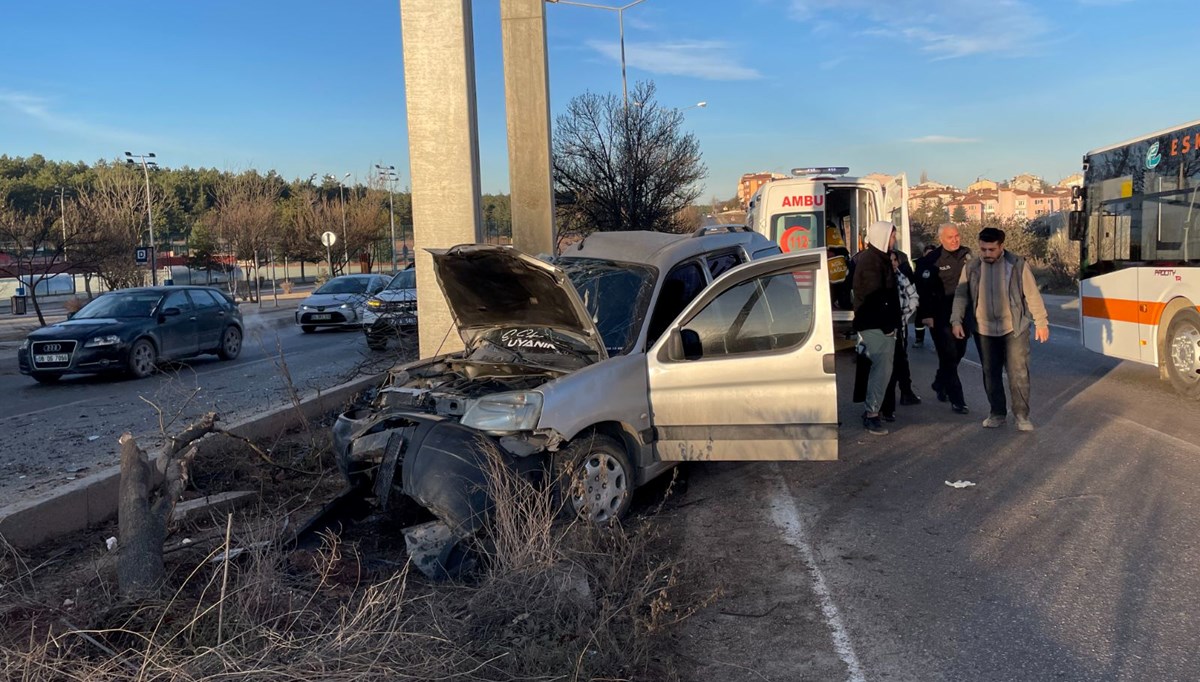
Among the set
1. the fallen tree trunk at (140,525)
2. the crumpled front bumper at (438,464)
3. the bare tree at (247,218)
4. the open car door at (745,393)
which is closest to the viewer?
the fallen tree trunk at (140,525)

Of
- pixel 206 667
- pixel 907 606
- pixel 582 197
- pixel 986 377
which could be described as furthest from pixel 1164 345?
pixel 582 197

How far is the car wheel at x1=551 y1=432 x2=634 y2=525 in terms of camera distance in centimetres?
488

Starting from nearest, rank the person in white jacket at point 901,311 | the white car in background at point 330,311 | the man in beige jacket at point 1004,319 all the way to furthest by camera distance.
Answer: the man in beige jacket at point 1004,319 < the person in white jacket at point 901,311 < the white car in background at point 330,311

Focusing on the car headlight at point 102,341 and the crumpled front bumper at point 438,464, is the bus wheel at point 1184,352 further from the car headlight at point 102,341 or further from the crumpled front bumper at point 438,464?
the car headlight at point 102,341

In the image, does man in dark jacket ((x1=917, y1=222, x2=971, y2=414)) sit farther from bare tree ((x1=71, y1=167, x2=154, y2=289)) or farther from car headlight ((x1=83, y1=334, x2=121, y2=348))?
bare tree ((x1=71, y1=167, x2=154, y2=289))

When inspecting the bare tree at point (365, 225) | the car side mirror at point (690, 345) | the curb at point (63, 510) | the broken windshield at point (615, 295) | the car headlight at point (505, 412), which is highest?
the bare tree at point (365, 225)

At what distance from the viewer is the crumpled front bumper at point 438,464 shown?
14.9ft

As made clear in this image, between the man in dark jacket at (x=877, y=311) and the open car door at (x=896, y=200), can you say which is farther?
the open car door at (x=896, y=200)

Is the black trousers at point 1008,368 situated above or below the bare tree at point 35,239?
below

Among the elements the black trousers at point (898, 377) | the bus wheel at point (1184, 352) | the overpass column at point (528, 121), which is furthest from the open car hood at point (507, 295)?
the bus wheel at point (1184, 352)

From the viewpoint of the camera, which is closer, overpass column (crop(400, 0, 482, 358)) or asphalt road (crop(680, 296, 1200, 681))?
asphalt road (crop(680, 296, 1200, 681))

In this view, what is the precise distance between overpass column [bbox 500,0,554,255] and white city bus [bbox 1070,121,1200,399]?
7264 millimetres

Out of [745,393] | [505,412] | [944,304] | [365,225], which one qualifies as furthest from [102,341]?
[365,225]

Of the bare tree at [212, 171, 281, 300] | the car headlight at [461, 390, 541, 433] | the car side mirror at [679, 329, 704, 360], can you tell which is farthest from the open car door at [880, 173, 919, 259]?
the bare tree at [212, 171, 281, 300]
